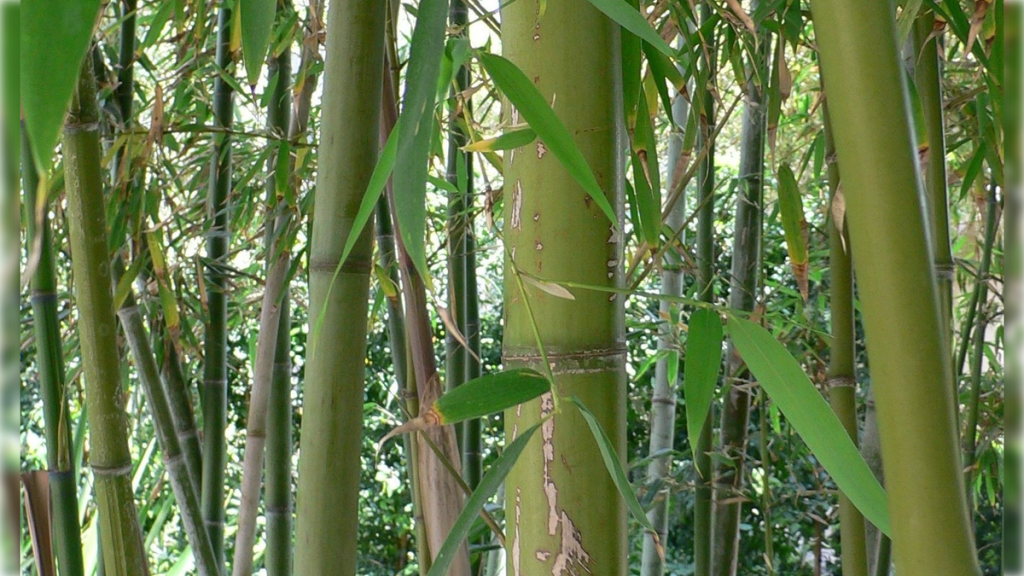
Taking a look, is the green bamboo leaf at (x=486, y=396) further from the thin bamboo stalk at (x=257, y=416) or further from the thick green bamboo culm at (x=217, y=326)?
the thick green bamboo culm at (x=217, y=326)

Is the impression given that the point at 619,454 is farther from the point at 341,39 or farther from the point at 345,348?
the point at 341,39

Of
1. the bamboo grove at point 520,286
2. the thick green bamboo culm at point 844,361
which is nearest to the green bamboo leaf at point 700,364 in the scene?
the bamboo grove at point 520,286

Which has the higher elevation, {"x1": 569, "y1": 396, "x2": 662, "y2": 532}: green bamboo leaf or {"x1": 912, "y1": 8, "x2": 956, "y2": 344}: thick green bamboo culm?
{"x1": 912, "y1": 8, "x2": 956, "y2": 344}: thick green bamboo culm

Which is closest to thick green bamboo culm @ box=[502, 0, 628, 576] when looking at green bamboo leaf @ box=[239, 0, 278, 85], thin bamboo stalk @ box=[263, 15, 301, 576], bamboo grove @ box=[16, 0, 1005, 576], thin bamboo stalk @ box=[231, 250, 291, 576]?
bamboo grove @ box=[16, 0, 1005, 576]

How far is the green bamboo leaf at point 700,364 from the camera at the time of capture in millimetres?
417

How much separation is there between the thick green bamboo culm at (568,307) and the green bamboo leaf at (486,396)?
18 mm

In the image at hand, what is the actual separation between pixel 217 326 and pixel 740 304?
669 millimetres

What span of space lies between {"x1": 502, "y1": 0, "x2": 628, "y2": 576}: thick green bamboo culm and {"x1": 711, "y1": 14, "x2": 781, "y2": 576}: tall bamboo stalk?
0.68 m

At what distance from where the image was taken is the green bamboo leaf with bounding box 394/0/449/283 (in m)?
0.30

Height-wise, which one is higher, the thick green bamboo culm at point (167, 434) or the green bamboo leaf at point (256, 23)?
the green bamboo leaf at point (256, 23)

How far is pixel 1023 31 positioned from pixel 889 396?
120 millimetres

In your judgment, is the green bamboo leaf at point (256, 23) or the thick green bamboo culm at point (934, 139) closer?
the green bamboo leaf at point (256, 23)

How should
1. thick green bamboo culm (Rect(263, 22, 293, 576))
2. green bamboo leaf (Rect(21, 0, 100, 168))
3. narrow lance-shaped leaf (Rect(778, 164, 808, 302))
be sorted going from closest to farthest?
green bamboo leaf (Rect(21, 0, 100, 168)) → narrow lance-shaped leaf (Rect(778, 164, 808, 302)) → thick green bamboo culm (Rect(263, 22, 293, 576))

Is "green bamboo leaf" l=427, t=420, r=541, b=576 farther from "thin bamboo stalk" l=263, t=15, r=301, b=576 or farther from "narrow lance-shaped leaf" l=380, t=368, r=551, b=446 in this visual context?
"thin bamboo stalk" l=263, t=15, r=301, b=576
